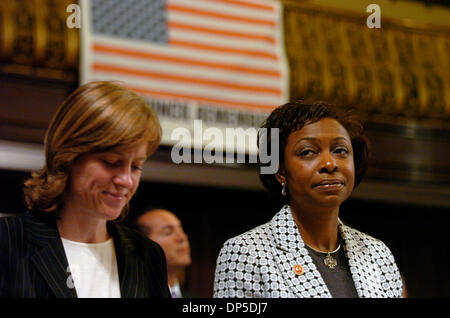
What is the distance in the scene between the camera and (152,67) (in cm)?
424

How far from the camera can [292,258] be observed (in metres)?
1.81

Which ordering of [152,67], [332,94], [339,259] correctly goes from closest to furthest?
[339,259]
[152,67]
[332,94]

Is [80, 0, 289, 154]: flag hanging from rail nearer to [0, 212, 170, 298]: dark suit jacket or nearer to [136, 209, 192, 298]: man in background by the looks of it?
[136, 209, 192, 298]: man in background

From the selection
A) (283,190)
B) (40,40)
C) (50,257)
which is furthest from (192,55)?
(50,257)

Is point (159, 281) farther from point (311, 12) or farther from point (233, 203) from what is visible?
point (311, 12)

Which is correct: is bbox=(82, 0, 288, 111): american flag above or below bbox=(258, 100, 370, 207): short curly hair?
above

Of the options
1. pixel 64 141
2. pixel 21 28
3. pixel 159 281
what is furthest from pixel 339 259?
pixel 21 28

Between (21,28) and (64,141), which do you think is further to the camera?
(21,28)

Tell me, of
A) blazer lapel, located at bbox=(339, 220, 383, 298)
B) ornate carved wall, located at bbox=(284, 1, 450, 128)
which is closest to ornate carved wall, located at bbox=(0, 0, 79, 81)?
ornate carved wall, located at bbox=(284, 1, 450, 128)

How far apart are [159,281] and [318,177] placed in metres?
0.43

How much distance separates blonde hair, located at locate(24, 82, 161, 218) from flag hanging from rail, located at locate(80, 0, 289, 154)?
2.35 m

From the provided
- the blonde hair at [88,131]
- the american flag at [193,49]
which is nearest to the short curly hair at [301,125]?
the blonde hair at [88,131]

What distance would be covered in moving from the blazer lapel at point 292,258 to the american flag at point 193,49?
2395 mm

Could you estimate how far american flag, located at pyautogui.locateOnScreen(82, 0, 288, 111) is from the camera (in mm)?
4133
